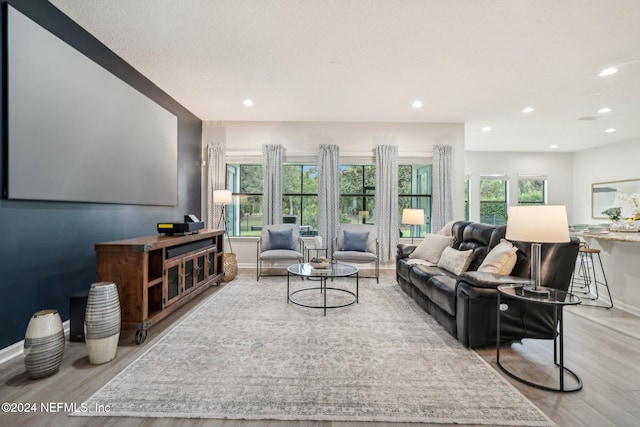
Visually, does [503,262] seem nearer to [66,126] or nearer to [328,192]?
[328,192]

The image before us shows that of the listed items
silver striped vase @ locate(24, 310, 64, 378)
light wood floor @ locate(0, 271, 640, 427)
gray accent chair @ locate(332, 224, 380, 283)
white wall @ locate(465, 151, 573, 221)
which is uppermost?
white wall @ locate(465, 151, 573, 221)

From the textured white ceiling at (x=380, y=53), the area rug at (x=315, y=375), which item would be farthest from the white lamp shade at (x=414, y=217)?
the area rug at (x=315, y=375)

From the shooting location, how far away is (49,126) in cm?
228

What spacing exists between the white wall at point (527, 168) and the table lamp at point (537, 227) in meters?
6.53

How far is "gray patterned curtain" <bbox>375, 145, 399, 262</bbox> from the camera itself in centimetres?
538

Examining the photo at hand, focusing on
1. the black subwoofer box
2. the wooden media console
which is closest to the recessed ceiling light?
the wooden media console

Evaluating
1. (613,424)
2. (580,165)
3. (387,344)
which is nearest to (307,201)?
(387,344)

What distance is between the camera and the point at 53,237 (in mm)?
2398

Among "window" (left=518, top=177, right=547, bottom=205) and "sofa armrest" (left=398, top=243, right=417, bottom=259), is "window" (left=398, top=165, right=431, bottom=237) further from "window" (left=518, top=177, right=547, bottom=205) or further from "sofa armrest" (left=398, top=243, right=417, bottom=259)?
"window" (left=518, top=177, right=547, bottom=205)

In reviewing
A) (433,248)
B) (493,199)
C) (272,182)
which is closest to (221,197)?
(272,182)

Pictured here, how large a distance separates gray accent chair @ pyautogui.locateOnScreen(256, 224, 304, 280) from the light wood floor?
1948 millimetres

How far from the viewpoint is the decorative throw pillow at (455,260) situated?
3075mm

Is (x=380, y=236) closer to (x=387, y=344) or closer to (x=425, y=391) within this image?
(x=387, y=344)

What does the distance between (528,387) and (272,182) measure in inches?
177
